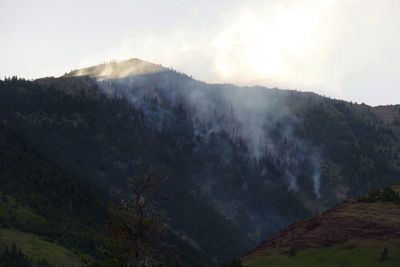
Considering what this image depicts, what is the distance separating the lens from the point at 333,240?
81.8m

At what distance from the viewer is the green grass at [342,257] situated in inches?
2822

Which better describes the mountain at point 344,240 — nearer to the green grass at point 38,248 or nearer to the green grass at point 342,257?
the green grass at point 342,257

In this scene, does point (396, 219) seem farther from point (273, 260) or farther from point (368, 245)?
point (273, 260)

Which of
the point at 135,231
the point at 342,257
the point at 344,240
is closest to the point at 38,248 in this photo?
the point at 344,240

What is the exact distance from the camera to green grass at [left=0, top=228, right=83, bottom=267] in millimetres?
176625

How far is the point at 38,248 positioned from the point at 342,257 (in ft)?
425

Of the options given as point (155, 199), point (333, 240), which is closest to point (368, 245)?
point (333, 240)

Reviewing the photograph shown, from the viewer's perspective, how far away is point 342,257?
2943 inches

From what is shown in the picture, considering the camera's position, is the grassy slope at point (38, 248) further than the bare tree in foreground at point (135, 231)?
Yes

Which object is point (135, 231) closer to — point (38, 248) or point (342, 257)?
point (342, 257)

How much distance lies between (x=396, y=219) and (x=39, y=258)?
390ft

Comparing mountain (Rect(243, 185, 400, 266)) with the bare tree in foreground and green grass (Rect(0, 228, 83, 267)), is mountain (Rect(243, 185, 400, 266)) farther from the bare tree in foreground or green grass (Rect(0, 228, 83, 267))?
green grass (Rect(0, 228, 83, 267))

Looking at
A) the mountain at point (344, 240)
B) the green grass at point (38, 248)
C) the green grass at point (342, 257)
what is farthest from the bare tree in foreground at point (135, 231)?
the green grass at point (38, 248)

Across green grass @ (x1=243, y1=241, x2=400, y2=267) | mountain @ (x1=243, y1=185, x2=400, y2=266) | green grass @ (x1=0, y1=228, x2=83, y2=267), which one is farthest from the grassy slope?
green grass @ (x1=243, y1=241, x2=400, y2=267)
